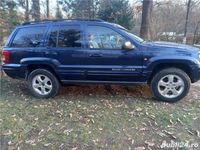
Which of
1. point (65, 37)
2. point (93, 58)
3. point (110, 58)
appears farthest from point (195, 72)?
point (65, 37)

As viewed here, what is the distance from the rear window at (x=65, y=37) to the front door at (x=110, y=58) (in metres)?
0.28

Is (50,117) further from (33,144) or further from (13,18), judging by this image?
(13,18)

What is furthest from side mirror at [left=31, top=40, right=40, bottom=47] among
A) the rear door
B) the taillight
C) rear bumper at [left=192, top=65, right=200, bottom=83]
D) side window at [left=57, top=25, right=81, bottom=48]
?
rear bumper at [left=192, top=65, right=200, bottom=83]

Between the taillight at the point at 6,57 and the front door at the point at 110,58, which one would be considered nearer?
the front door at the point at 110,58

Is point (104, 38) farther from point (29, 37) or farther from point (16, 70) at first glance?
point (16, 70)

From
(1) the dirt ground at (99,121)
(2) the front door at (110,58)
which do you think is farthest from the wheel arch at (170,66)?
(1) the dirt ground at (99,121)

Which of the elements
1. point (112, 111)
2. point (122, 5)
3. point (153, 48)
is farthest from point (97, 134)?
point (122, 5)

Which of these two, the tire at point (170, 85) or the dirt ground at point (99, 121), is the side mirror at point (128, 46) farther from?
the dirt ground at point (99, 121)

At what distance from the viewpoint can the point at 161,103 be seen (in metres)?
5.34

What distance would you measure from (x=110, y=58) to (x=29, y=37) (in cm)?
216

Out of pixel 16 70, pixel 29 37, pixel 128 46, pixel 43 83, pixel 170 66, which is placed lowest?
pixel 43 83

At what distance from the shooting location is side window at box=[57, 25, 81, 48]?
5.58 meters

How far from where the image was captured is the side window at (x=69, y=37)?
220 inches

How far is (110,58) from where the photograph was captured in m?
5.36
